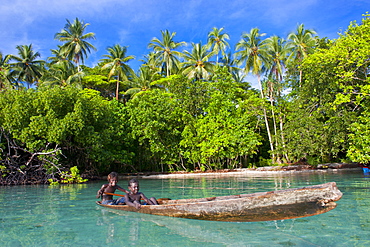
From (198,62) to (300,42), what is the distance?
919 centimetres

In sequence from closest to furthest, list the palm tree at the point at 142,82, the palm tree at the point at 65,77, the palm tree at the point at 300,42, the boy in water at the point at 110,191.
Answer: the boy in water at the point at 110,191
the palm tree at the point at 300,42
the palm tree at the point at 65,77
the palm tree at the point at 142,82

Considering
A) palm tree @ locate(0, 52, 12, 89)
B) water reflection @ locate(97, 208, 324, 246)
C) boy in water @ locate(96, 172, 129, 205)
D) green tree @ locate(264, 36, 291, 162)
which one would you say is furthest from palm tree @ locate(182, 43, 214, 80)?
water reflection @ locate(97, 208, 324, 246)

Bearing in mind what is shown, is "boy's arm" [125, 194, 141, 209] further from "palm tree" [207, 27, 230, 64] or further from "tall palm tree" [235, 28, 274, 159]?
"palm tree" [207, 27, 230, 64]

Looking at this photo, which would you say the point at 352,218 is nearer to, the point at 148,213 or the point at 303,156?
the point at 148,213

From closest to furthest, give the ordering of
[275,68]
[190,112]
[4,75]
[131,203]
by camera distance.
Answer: [131,203] < [4,75] < [190,112] < [275,68]

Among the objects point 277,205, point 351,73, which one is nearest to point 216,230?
point 277,205

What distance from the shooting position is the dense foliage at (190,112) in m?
13.0

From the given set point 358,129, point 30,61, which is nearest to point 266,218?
point 358,129

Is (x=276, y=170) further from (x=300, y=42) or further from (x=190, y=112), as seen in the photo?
(x=300, y=42)

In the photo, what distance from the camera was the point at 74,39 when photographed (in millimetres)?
28375

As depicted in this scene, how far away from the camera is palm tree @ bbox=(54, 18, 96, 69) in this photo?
28.4 meters

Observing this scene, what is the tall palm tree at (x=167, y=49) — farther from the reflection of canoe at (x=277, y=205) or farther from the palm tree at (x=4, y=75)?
the reflection of canoe at (x=277, y=205)

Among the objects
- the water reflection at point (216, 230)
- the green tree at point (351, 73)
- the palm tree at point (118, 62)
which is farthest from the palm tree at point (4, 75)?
the green tree at point (351, 73)

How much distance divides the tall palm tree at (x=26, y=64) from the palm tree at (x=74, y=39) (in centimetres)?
405
